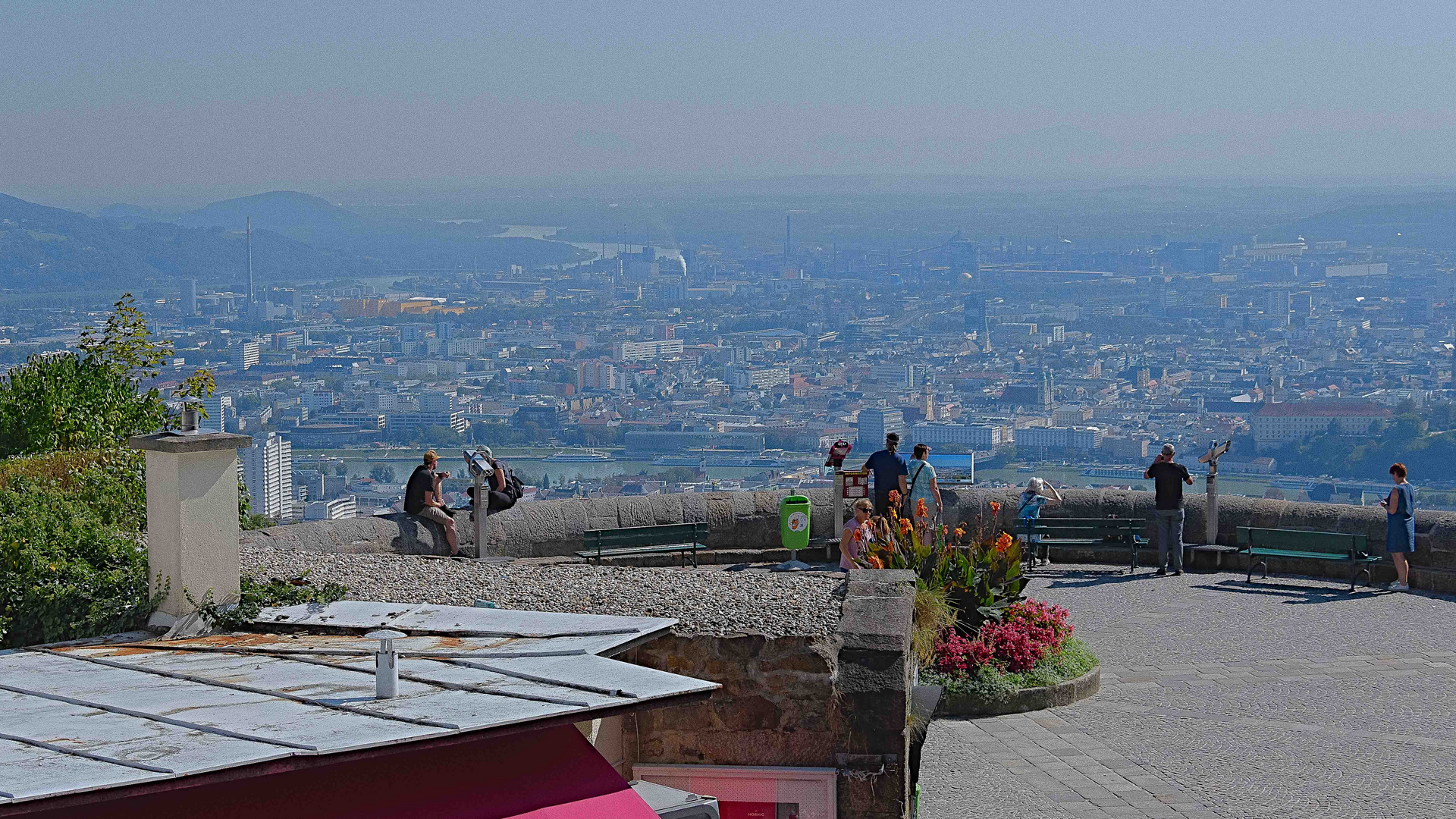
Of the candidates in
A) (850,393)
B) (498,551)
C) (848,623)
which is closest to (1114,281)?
(850,393)

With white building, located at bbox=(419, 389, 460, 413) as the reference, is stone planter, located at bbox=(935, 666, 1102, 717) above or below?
below

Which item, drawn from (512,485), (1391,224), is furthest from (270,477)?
(1391,224)

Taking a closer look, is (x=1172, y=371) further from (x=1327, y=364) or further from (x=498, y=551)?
(x=498, y=551)

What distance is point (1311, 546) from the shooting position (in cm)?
1496

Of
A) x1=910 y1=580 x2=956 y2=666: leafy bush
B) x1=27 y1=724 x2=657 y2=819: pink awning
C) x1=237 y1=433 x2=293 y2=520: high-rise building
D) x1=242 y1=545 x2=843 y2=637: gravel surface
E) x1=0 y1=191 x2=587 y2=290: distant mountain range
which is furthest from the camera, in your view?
x1=0 y1=191 x2=587 y2=290: distant mountain range

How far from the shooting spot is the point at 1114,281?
90062 millimetres

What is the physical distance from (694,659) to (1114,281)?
8604cm

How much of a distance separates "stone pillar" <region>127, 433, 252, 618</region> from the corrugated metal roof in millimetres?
350

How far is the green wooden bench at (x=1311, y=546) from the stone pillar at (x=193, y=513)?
34.8ft

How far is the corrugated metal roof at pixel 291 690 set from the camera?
4.82 meters

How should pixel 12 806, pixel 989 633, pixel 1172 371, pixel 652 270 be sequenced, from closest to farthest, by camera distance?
1. pixel 12 806
2. pixel 989 633
3. pixel 1172 371
4. pixel 652 270

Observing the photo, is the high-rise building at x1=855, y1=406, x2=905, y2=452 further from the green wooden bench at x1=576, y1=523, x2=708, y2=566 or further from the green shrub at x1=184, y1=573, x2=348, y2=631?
the green shrub at x1=184, y1=573, x2=348, y2=631

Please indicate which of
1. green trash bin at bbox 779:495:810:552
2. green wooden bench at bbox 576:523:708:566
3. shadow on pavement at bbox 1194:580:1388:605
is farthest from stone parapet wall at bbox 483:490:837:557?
shadow on pavement at bbox 1194:580:1388:605

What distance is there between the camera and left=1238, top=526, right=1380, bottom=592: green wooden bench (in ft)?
48.5
